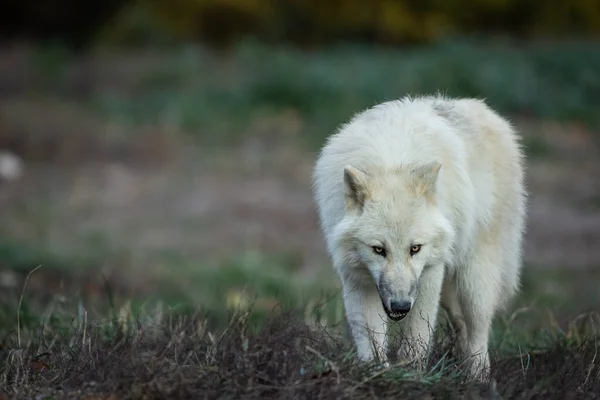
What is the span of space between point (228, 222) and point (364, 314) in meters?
8.30

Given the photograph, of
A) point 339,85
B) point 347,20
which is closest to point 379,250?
point 339,85

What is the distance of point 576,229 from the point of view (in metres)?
13.5

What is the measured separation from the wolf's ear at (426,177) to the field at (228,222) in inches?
35.3

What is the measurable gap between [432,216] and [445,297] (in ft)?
4.11

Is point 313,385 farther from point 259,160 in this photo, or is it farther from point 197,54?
point 197,54

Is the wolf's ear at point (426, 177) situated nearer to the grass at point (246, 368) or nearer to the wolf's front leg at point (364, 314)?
the wolf's front leg at point (364, 314)

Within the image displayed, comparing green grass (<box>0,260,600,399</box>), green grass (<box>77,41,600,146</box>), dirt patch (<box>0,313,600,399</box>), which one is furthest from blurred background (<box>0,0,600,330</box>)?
dirt patch (<box>0,313,600,399</box>)

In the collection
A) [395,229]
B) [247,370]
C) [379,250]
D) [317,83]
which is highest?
[395,229]

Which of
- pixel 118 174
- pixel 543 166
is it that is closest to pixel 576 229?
pixel 543 166

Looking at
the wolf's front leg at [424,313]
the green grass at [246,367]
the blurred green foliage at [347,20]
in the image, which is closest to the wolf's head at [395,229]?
the wolf's front leg at [424,313]

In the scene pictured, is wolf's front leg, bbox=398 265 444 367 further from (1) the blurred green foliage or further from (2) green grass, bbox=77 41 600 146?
(1) the blurred green foliage

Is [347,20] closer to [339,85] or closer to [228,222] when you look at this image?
[339,85]

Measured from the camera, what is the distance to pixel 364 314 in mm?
5512

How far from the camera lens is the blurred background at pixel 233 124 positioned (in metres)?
11.6
